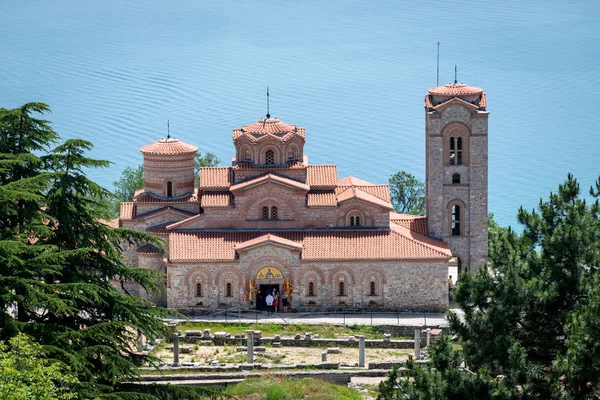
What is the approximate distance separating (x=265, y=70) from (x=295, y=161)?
270 feet

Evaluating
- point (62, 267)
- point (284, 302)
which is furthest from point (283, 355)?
point (62, 267)

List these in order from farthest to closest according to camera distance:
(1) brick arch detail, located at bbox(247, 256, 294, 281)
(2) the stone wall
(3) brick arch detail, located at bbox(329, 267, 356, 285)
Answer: (2) the stone wall → (3) brick arch detail, located at bbox(329, 267, 356, 285) → (1) brick arch detail, located at bbox(247, 256, 294, 281)

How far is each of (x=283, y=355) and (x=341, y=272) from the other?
21.3 feet

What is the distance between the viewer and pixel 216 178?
45094mm

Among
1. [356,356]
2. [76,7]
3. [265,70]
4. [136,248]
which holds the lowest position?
[356,356]

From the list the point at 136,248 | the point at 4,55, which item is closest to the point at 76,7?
the point at 4,55

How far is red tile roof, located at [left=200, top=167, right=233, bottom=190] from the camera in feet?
147

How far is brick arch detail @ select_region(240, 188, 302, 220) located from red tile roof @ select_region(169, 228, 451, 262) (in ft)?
2.25

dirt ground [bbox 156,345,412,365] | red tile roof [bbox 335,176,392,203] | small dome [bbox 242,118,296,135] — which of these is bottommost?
dirt ground [bbox 156,345,412,365]

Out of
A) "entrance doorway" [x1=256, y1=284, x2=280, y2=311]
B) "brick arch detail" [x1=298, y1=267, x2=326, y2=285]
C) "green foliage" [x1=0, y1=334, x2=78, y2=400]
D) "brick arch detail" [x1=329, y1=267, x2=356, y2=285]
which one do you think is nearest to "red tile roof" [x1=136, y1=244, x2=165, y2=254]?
"entrance doorway" [x1=256, y1=284, x2=280, y2=311]

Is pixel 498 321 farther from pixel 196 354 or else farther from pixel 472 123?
pixel 472 123

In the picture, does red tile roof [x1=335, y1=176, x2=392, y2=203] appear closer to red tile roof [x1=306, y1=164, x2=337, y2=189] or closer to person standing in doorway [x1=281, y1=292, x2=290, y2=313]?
red tile roof [x1=306, y1=164, x2=337, y2=189]

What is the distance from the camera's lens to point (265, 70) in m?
126

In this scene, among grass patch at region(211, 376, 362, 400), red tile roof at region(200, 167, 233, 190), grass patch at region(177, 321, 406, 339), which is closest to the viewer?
grass patch at region(211, 376, 362, 400)
